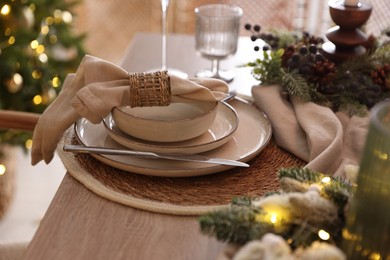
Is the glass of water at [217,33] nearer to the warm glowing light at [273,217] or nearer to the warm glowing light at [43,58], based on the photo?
the warm glowing light at [273,217]

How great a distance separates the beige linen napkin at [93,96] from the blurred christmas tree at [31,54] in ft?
4.30

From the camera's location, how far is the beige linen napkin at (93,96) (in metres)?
0.99

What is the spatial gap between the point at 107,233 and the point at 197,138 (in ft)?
0.86

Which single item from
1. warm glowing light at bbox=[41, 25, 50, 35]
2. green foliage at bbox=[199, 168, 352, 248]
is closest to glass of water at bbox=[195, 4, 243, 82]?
green foliage at bbox=[199, 168, 352, 248]

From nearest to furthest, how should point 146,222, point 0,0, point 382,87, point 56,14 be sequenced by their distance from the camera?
point 146,222, point 382,87, point 0,0, point 56,14

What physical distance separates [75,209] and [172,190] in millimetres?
143

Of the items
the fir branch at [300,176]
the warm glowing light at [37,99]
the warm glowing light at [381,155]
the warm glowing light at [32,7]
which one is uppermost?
the warm glowing light at [381,155]

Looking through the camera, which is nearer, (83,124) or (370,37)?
(83,124)

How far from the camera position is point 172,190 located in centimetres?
93

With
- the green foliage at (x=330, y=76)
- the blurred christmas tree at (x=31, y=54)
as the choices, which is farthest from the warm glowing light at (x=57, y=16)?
the green foliage at (x=330, y=76)

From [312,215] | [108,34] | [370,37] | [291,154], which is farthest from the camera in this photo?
[108,34]

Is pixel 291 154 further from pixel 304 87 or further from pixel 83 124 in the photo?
pixel 83 124

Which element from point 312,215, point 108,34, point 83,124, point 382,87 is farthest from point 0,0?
point 312,215

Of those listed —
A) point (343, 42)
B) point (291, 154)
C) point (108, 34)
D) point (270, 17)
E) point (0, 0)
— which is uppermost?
point (343, 42)
